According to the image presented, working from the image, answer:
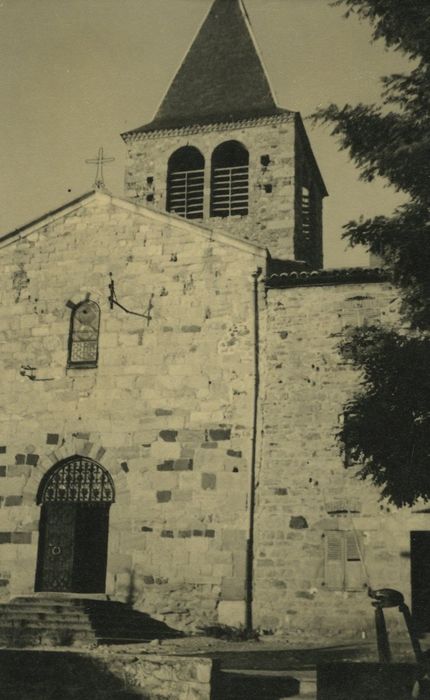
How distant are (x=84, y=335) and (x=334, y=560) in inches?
241

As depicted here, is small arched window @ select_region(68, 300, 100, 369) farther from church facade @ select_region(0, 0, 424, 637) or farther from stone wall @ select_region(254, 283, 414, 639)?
stone wall @ select_region(254, 283, 414, 639)

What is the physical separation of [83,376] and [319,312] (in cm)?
447

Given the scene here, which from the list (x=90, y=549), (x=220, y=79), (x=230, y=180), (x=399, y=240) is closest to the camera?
(x=399, y=240)

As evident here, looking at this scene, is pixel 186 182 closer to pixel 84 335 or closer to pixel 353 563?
pixel 84 335

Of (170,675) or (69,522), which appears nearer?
(170,675)

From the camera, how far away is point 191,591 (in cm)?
1384

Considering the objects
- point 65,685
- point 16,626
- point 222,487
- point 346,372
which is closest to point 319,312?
point 346,372

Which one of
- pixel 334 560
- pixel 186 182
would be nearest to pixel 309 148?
pixel 186 182

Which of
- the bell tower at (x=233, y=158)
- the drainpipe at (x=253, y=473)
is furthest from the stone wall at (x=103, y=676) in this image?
the bell tower at (x=233, y=158)

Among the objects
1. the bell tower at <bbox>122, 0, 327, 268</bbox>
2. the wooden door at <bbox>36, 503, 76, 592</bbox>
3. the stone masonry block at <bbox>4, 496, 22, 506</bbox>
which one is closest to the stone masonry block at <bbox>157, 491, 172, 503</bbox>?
the wooden door at <bbox>36, 503, 76, 592</bbox>

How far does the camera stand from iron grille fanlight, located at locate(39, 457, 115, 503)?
1494 centimetres

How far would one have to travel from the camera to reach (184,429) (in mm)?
14625

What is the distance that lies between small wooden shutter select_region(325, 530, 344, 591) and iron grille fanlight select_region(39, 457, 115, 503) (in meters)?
3.90

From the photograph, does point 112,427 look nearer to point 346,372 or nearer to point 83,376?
point 83,376
